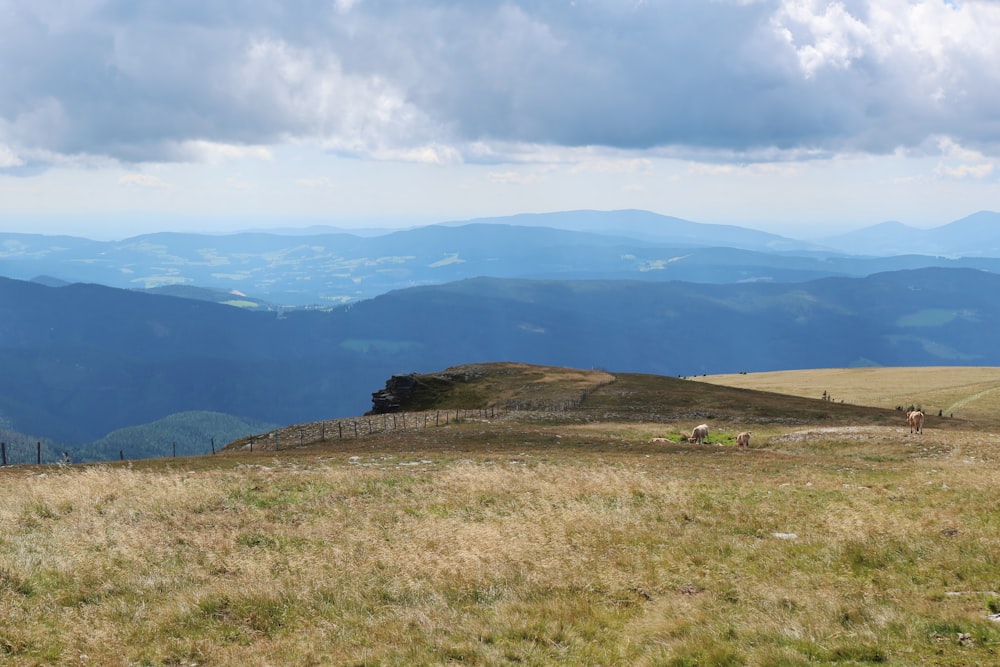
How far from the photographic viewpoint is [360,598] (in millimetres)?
12523

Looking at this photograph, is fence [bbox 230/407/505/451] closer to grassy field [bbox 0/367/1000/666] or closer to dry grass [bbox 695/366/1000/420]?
grassy field [bbox 0/367/1000/666]

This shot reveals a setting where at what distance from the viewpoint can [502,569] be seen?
44.5ft

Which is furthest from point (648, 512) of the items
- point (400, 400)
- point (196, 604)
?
point (400, 400)

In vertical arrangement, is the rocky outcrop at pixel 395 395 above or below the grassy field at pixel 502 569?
below

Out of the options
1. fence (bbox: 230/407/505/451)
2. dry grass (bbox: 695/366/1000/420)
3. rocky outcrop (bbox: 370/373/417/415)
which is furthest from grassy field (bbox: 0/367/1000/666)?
dry grass (bbox: 695/366/1000/420)

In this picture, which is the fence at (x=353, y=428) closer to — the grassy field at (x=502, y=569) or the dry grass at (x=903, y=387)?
the grassy field at (x=502, y=569)

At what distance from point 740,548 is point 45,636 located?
12.8 m

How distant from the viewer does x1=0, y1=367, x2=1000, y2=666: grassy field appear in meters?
10.3

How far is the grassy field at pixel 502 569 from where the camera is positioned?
10.3 metres

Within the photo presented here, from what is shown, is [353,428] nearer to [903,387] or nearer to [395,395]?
[395,395]

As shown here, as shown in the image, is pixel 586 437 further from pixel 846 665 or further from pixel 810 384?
pixel 810 384

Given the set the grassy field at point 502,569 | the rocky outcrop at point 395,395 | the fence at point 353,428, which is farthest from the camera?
the rocky outcrop at point 395,395

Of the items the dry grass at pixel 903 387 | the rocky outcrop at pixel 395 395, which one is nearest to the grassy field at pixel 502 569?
the rocky outcrop at pixel 395 395

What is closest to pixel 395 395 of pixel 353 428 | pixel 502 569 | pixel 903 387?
pixel 353 428
